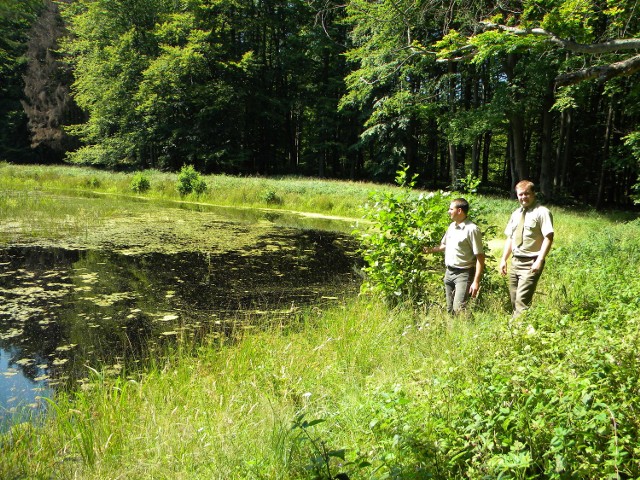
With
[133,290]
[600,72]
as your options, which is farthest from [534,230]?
[133,290]

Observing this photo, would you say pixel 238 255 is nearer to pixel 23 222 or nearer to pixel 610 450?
pixel 23 222

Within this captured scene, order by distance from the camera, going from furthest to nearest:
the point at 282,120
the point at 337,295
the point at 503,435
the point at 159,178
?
the point at 282,120
the point at 159,178
the point at 337,295
the point at 503,435

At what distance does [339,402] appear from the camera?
3441mm

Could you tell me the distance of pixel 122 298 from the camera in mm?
7180

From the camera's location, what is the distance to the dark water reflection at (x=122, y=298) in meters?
4.96

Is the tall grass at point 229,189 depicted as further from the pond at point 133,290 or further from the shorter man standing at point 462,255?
the shorter man standing at point 462,255

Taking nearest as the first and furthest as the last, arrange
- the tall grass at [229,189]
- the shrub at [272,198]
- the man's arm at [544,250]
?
1. the man's arm at [544,250]
2. the tall grass at [229,189]
3. the shrub at [272,198]

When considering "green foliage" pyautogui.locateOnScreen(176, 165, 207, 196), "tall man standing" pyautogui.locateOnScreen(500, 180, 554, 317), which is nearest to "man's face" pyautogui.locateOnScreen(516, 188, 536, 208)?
"tall man standing" pyautogui.locateOnScreen(500, 180, 554, 317)

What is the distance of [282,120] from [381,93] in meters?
10.9

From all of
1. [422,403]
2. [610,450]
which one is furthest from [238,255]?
[610,450]

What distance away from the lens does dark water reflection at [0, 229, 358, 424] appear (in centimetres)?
496

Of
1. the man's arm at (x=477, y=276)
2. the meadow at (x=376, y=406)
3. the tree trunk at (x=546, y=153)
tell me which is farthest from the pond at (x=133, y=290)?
the tree trunk at (x=546, y=153)

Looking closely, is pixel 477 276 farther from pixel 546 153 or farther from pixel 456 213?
Result: pixel 546 153

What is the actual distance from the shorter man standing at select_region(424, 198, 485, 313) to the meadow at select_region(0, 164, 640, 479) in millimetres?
307
